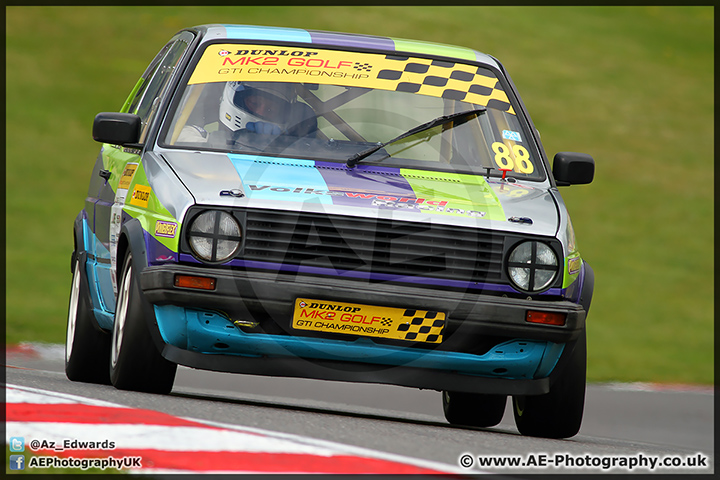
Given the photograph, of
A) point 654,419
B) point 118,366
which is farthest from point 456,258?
point 654,419

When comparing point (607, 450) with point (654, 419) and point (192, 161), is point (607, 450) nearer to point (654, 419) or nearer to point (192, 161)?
point (192, 161)

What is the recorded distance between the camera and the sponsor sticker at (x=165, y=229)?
5.65 metres

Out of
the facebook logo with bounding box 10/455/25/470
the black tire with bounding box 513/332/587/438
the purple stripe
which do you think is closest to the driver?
the purple stripe

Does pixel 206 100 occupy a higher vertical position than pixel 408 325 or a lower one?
higher

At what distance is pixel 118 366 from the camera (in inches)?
237

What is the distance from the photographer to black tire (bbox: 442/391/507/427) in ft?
26.3

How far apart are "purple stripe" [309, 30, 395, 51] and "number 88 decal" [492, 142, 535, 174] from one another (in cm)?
88

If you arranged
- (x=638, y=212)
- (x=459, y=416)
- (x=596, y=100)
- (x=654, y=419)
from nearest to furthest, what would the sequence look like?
(x=459, y=416) → (x=654, y=419) → (x=638, y=212) → (x=596, y=100)

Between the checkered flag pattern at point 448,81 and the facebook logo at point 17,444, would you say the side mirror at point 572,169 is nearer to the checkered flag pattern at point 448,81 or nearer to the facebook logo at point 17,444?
the checkered flag pattern at point 448,81

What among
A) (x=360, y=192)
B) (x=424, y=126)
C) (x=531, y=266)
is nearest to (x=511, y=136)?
(x=424, y=126)

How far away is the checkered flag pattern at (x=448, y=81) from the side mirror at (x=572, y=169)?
406 millimetres

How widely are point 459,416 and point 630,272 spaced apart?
16521 mm

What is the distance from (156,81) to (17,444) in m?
3.65

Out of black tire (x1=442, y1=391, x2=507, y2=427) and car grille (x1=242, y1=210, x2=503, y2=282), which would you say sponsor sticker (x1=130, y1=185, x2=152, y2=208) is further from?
black tire (x1=442, y1=391, x2=507, y2=427)
